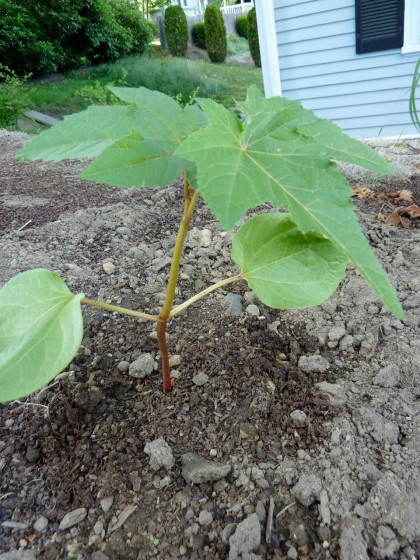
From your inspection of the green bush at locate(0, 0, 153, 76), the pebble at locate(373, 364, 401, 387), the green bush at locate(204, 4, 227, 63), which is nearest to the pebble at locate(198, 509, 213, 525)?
the pebble at locate(373, 364, 401, 387)

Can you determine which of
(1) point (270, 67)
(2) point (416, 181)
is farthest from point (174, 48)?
(2) point (416, 181)

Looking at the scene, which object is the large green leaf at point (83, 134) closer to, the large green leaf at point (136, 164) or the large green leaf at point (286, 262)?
the large green leaf at point (136, 164)

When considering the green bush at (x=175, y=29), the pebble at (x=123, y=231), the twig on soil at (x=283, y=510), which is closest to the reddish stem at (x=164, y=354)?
the twig on soil at (x=283, y=510)

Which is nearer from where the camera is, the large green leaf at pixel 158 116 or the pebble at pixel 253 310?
the large green leaf at pixel 158 116

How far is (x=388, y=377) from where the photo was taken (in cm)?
112

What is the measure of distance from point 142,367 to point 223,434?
290mm

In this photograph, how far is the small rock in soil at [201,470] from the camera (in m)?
0.92

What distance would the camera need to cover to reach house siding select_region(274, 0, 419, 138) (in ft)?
15.9

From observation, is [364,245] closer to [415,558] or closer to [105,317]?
[415,558]

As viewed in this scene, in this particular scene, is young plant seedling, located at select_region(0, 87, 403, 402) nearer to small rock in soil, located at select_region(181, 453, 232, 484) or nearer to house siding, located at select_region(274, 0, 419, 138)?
small rock in soil, located at select_region(181, 453, 232, 484)

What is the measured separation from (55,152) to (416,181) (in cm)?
213

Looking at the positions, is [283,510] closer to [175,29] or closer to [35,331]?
[35,331]

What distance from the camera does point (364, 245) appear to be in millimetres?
587

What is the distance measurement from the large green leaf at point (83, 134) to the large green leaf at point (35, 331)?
25 cm
